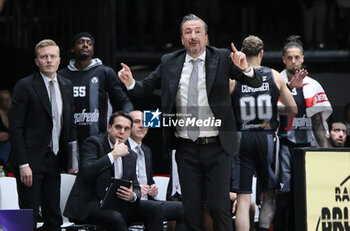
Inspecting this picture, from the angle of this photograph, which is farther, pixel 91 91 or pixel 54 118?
pixel 91 91

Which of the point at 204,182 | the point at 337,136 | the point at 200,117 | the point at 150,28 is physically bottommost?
the point at 204,182

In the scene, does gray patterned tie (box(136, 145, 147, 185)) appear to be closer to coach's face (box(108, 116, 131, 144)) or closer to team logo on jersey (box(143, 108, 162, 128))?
team logo on jersey (box(143, 108, 162, 128))

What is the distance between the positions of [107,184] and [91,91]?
105 centimetres

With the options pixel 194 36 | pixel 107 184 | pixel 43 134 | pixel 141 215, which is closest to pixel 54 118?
pixel 43 134

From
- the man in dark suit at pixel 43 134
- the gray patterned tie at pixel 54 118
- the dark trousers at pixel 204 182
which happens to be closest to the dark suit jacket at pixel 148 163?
the man in dark suit at pixel 43 134

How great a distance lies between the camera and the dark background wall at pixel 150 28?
8.20 metres

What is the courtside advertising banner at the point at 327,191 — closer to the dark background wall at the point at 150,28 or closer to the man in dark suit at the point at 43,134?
the dark background wall at the point at 150,28

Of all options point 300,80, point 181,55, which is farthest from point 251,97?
point 181,55

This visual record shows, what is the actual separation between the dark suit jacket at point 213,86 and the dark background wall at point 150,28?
1838 millimetres

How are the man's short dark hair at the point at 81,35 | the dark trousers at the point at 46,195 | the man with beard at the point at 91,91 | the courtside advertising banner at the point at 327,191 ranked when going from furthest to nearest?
1. the man's short dark hair at the point at 81,35
2. the man with beard at the point at 91,91
3. the dark trousers at the point at 46,195
4. the courtside advertising banner at the point at 327,191

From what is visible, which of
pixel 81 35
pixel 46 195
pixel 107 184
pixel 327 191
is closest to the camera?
pixel 327 191

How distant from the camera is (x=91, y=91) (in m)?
7.73

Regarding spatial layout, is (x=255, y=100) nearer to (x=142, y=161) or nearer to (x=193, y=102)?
(x=193, y=102)

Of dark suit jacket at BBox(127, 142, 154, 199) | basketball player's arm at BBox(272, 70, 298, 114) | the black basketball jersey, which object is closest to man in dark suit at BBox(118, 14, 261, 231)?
the black basketball jersey
